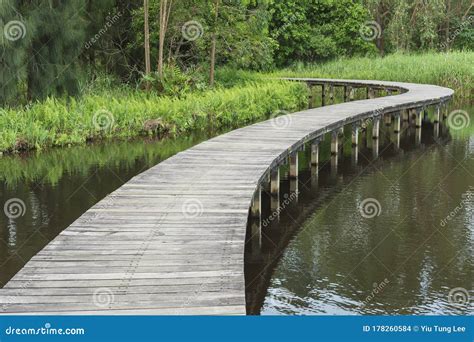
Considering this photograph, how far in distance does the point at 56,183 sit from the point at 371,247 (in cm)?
696

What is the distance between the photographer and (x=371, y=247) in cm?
1054

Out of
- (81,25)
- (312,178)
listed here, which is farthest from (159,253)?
(81,25)

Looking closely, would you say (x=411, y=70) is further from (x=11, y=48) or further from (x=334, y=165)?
(x=11, y=48)

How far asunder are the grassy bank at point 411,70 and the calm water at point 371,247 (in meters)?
16.1

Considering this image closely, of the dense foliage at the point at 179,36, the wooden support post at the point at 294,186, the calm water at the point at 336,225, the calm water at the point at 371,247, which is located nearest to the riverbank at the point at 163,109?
the dense foliage at the point at 179,36

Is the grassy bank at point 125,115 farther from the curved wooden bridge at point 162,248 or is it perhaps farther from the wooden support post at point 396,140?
the curved wooden bridge at point 162,248

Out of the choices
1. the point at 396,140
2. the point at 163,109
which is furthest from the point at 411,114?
the point at 163,109

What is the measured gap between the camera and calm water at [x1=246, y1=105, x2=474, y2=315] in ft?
27.8

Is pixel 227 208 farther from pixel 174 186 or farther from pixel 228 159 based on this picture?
pixel 228 159

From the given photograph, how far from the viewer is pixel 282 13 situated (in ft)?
132

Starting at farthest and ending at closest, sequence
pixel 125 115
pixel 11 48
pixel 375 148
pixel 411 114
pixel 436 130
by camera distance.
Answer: pixel 411 114
pixel 436 130
pixel 125 115
pixel 375 148
pixel 11 48

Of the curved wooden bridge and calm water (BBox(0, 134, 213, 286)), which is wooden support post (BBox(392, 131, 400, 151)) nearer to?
calm water (BBox(0, 134, 213, 286))

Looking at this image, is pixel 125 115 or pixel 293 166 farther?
pixel 125 115

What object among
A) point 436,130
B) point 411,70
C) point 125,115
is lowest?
point 436,130
